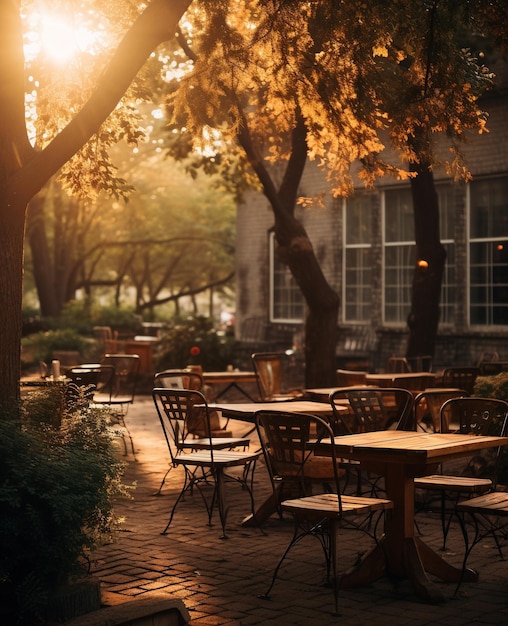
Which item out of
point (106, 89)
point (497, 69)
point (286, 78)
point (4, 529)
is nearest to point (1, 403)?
point (4, 529)

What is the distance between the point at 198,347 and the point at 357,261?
3.85 meters

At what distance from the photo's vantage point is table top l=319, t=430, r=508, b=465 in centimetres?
709

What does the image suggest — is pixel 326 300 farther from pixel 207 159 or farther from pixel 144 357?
Result: pixel 144 357

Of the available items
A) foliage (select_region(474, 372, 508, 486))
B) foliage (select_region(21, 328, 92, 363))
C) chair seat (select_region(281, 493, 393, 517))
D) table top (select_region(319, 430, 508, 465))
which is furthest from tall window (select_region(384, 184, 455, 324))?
chair seat (select_region(281, 493, 393, 517))

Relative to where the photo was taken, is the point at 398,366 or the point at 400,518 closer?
the point at 400,518

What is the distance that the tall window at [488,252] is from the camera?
2156cm

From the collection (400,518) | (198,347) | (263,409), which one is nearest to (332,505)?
(400,518)

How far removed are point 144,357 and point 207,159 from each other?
6.69m

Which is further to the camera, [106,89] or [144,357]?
[144,357]

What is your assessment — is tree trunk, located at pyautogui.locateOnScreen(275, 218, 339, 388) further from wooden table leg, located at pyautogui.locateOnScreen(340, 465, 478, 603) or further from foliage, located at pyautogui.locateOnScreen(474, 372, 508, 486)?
wooden table leg, located at pyautogui.locateOnScreen(340, 465, 478, 603)

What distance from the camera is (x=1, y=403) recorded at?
290 inches

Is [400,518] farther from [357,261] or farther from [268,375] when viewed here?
[357,261]

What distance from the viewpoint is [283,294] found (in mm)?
26656

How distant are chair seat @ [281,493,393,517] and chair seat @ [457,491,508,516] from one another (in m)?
0.48
